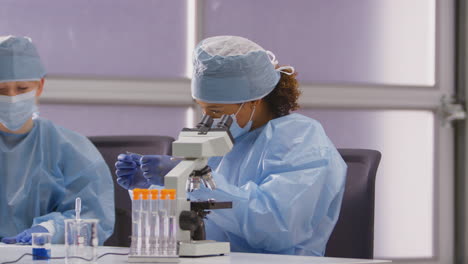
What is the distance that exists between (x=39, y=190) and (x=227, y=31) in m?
1.49

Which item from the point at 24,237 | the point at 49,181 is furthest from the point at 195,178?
the point at 49,181

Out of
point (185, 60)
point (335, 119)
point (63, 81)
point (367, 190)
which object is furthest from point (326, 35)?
point (367, 190)

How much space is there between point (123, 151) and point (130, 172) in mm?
602

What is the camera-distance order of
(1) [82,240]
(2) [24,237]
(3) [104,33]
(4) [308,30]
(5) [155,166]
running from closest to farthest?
(1) [82,240] < (5) [155,166] < (2) [24,237] < (3) [104,33] < (4) [308,30]

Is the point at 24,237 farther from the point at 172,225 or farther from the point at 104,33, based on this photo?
the point at 104,33

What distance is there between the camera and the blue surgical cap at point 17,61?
2510mm

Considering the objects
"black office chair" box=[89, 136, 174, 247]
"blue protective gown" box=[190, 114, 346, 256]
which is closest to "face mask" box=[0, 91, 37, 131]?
"black office chair" box=[89, 136, 174, 247]

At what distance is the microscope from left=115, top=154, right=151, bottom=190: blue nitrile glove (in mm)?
307

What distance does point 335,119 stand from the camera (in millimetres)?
3822

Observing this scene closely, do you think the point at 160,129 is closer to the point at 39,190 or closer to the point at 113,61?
the point at 113,61

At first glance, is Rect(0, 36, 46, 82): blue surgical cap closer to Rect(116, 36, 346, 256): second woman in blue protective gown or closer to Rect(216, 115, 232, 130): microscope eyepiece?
Rect(116, 36, 346, 256): second woman in blue protective gown

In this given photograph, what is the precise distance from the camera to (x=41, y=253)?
177cm

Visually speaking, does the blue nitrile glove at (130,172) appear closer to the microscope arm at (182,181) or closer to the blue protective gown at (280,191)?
the blue protective gown at (280,191)

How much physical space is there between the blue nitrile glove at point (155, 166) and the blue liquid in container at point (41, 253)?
1.28 ft
